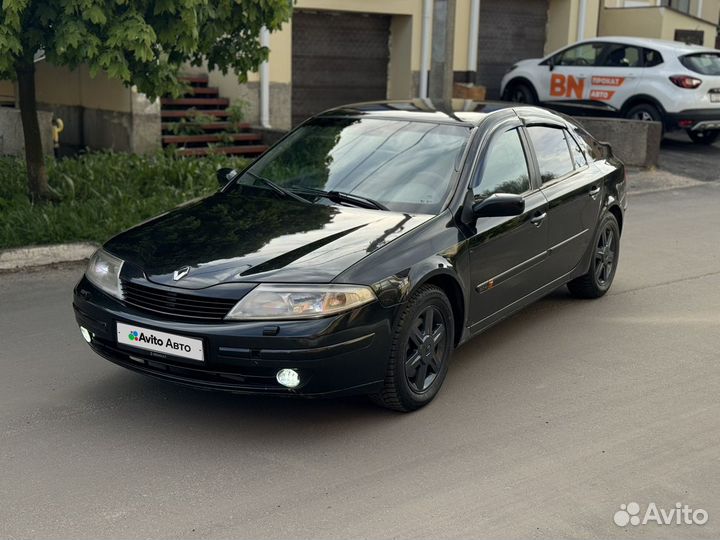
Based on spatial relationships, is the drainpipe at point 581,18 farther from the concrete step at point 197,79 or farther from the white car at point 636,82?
the concrete step at point 197,79

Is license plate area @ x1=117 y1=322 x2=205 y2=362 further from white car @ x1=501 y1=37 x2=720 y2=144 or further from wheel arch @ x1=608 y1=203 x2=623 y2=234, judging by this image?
white car @ x1=501 y1=37 x2=720 y2=144

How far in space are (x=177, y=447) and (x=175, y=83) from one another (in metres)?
5.00

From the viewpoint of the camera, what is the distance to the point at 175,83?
896 centimetres

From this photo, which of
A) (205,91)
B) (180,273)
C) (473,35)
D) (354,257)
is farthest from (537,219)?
(473,35)

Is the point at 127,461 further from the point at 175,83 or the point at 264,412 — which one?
the point at 175,83

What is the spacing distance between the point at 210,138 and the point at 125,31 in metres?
6.31

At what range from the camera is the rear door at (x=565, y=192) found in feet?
21.7

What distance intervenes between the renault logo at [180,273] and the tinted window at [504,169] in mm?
1849

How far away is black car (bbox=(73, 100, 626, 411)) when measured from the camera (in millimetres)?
4680

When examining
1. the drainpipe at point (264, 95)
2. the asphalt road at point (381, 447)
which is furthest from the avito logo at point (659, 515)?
the drainpipe at point (264, 95)

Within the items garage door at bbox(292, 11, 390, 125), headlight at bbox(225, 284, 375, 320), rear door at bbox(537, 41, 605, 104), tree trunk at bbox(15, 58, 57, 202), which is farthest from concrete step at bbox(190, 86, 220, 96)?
headlight at bbox(225, 284, 375, 320)

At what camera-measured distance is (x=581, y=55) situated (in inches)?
693

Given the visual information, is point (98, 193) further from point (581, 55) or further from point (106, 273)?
point (581, 55)

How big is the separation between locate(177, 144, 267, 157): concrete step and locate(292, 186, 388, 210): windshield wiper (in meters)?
7.52
